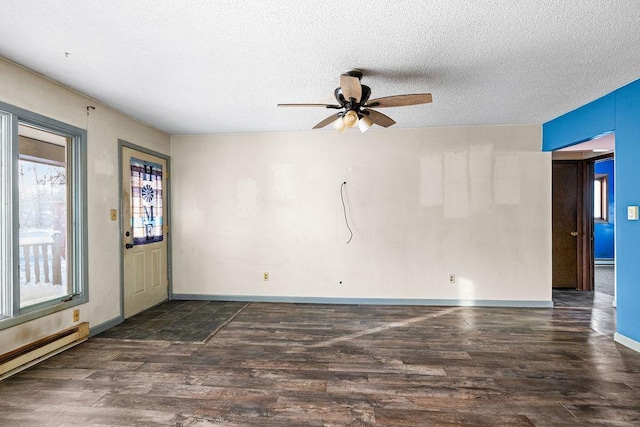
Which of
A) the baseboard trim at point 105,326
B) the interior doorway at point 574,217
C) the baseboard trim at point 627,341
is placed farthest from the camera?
the interior doorway at point 574,217

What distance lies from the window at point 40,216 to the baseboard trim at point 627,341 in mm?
5497

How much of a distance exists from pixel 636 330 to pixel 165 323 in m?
4.96

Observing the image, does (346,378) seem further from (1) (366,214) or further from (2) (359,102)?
(1) (366,214)

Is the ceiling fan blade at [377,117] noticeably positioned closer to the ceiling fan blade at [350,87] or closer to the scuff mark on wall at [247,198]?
the ceiling fan blade at [350,87]

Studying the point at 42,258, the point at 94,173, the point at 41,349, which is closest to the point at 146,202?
the point at 94,173

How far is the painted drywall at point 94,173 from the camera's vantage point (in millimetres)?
2562

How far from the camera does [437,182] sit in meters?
4.39

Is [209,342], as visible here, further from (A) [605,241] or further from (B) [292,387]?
(A) [605,241]

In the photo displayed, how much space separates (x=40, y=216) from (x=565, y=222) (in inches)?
283

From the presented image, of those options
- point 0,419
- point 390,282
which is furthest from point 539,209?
point 0,419

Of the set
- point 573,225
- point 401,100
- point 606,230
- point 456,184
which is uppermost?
point 401,100

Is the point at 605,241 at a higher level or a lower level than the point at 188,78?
lower

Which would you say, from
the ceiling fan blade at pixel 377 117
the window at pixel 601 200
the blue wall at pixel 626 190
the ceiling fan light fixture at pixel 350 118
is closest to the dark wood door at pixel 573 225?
the blue wall at pixel 626 190

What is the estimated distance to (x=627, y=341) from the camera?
2.94 meters
